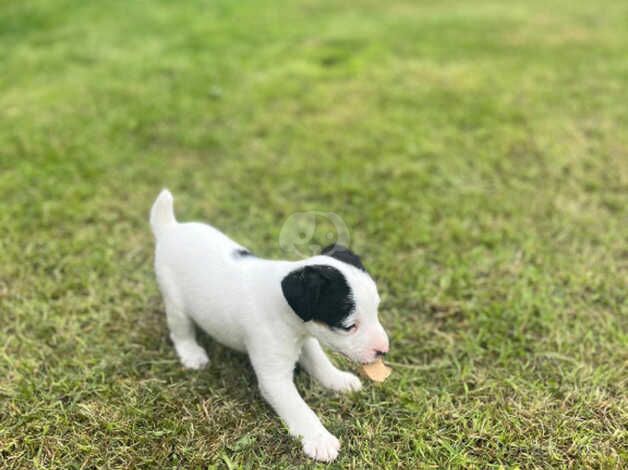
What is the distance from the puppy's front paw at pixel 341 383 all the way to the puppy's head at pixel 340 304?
0.54m

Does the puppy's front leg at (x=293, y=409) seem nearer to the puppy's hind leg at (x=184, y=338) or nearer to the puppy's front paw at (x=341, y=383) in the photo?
the puppy's front paw at (x=341, y=383)

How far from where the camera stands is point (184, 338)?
9.30 feet

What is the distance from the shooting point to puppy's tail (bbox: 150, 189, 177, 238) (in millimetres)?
2730

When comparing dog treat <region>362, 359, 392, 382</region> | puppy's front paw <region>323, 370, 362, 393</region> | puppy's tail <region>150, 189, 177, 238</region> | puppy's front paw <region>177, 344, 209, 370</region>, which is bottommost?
puppy's front paw <region>323, 370, 362, 393</region>

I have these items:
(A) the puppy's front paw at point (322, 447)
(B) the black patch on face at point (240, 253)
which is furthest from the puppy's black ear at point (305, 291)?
(A) the puppy's front paw at point (322, 447)

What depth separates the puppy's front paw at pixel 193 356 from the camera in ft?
9.18

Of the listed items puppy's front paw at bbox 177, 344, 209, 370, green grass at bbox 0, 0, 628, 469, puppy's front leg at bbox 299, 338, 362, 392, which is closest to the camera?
green grass at bbox 0, 0, 628, 469

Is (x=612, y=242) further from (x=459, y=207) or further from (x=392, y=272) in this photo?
(x=392, y=272)

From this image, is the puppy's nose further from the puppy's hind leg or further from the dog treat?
the puppy's hind leg

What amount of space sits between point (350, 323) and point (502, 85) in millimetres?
4498

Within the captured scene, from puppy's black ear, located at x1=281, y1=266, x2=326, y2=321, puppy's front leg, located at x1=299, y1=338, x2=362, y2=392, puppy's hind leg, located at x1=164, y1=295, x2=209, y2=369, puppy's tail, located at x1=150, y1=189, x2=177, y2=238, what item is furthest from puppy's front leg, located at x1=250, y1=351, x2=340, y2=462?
puppy's tail, located at x1=150, y1=189, x2=177, y2=238

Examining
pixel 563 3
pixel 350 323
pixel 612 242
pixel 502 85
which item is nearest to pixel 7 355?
pixel 350 323

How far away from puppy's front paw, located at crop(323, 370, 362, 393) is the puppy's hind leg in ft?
2.02

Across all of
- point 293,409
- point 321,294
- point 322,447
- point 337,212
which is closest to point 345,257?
point 321,294
